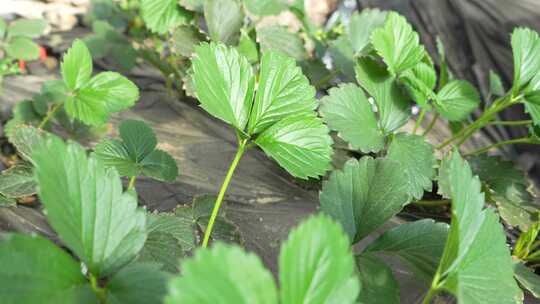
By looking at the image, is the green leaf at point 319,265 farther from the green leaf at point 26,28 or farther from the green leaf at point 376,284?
the green leaf at point 26,28

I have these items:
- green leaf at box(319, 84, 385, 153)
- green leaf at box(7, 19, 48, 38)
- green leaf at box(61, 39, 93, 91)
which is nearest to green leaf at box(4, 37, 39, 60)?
green leaf at box(7, 19, 48, 38)

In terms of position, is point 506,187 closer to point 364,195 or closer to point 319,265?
point 364,195

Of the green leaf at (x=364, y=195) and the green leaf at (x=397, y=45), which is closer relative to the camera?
the green leaf at (x=364, y=195)

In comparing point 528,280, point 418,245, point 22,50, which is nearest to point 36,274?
point 418,245

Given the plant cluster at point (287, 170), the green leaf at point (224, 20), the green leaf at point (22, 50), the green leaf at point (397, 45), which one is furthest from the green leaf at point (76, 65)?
the green leaf at point (22, 50)

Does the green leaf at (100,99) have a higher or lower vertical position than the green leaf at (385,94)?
lower

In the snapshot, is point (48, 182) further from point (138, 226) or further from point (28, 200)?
point (28, 200)
